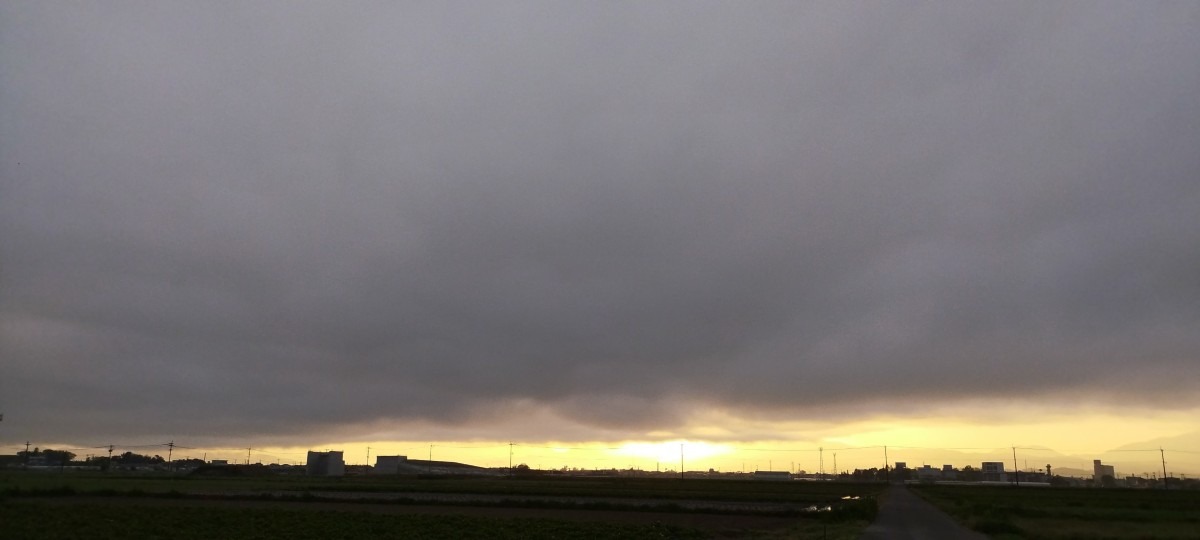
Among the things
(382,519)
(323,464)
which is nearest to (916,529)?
(382,519)

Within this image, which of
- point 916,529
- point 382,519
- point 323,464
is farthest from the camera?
point 323,464

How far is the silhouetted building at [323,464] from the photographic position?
173 meters

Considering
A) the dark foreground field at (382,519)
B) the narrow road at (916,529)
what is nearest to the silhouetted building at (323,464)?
the dark foreground field at (382,519)

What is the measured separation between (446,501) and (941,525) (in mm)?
41702

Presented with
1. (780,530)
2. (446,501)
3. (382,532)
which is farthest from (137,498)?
(780,530)

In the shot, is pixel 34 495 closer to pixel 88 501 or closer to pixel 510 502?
pixel 88 501

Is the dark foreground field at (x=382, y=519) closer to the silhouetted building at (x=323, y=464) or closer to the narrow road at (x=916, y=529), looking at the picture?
the narrow road at (x=916, y=529)

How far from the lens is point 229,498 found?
6769 centimetres

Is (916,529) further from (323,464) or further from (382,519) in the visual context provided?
(323,464)

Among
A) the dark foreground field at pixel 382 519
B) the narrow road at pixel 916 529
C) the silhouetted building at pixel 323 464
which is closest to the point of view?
the dark foreground field at pixel 382 519

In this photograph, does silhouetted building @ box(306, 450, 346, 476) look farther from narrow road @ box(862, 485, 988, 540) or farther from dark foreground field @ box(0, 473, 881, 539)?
narrow road @ box(862, 485, 988, 540)

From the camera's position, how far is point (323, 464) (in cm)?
17388

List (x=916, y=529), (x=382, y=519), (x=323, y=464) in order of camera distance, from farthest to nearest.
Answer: (x=323, y=464) → (x=916, y=529) → (x=382, y=519)

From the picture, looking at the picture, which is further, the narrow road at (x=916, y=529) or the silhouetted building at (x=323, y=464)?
the silhouetted building at (x=323, y=464)
